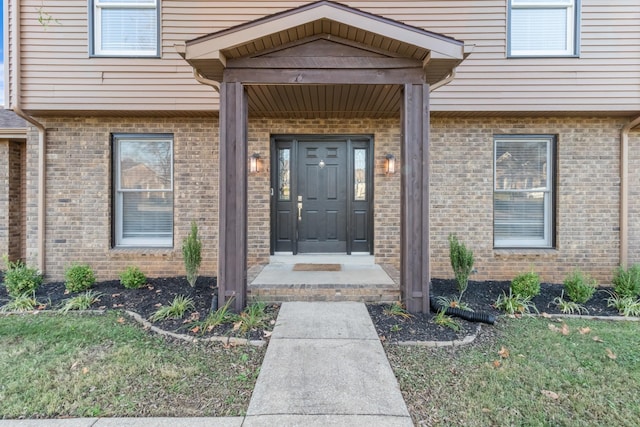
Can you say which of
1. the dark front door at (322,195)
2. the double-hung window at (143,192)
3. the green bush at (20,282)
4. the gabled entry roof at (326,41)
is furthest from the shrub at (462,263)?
the green bush at (20,282)

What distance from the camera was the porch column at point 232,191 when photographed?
381 centimetres

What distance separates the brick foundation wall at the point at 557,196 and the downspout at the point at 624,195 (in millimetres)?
66

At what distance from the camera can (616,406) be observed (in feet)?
7.78

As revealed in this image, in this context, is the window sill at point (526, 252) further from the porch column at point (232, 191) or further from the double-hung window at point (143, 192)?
the double-hung window at point (143, 192)

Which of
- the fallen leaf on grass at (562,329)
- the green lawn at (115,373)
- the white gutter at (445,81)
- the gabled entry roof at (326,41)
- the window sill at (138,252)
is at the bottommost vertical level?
the green lawn at (115,373)

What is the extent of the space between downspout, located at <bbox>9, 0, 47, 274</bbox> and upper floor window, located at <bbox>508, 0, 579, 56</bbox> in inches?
291

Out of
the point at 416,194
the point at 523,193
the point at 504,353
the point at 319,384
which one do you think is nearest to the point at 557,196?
the point at 523,193

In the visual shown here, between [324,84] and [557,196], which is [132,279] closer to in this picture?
[324,84]

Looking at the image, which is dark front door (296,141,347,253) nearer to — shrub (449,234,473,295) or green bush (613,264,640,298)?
shrub (449,234,473,295)

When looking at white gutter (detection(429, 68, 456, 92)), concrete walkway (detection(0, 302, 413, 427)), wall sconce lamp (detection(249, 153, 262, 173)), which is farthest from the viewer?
wall sconce lamp (detection(249, 153, 262, 173))

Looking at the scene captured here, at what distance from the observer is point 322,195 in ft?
20.0

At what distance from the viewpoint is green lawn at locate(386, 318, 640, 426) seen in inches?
89.2

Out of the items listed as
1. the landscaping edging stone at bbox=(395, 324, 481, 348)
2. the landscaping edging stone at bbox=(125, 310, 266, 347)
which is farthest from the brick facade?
the landscaping edging stone at bbox=(395, 324, 481, 348)

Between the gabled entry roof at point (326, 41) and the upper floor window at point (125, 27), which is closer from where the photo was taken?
the gabled entry roof at point (326, 41)
